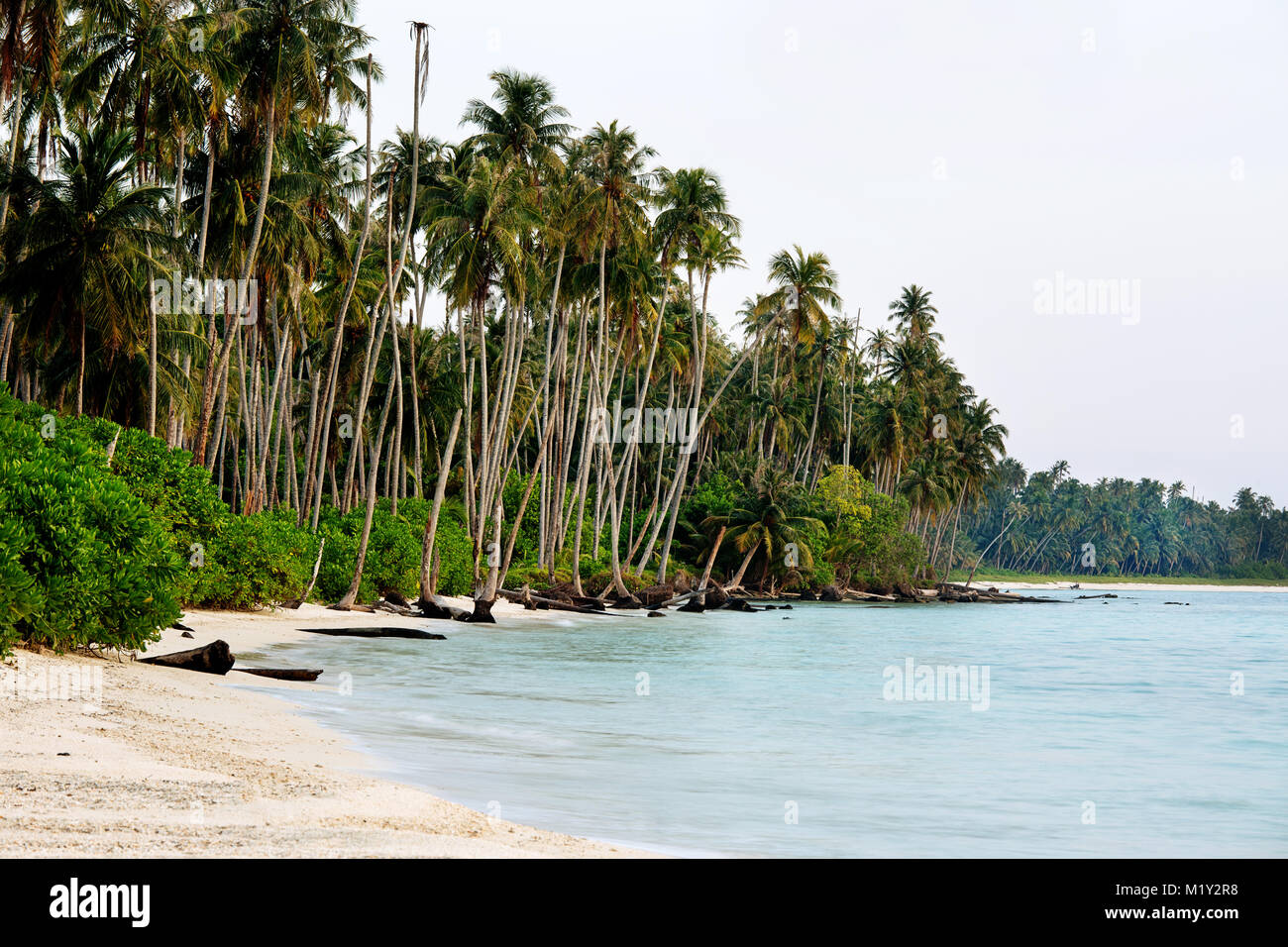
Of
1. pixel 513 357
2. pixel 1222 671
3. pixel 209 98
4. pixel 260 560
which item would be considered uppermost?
pixel 209 98

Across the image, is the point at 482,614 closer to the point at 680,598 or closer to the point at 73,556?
the point at 680,598

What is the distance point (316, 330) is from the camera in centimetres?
4216

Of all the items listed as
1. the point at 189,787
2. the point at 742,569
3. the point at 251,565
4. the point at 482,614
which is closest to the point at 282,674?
the point at 189,787

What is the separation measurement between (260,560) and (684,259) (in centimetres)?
2459

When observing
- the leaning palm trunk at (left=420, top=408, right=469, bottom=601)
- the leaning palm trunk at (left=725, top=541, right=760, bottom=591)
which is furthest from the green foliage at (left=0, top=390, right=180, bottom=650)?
the leaning palm trunk at (left=725, top=541, right=760, bottom=591)

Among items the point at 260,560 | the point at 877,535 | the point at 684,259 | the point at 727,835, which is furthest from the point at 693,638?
the point at 877,535

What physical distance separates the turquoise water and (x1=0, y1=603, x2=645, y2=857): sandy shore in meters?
0.99

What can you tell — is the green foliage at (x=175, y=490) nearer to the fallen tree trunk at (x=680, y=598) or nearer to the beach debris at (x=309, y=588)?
the beach debris at (x=309, y=588)

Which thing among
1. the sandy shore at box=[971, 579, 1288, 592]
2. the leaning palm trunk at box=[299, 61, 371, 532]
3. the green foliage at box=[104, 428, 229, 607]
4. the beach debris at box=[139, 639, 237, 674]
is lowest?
the sandy shore at box=[971, 579, 1288, 592]

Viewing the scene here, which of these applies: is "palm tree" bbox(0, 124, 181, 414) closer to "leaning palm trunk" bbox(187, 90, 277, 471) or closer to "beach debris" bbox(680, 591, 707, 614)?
"leaning palm trunk" bbox(187, 90, 277, 471)

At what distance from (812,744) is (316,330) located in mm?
32812

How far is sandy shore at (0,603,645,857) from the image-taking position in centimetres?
579

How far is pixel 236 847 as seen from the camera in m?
5.64
